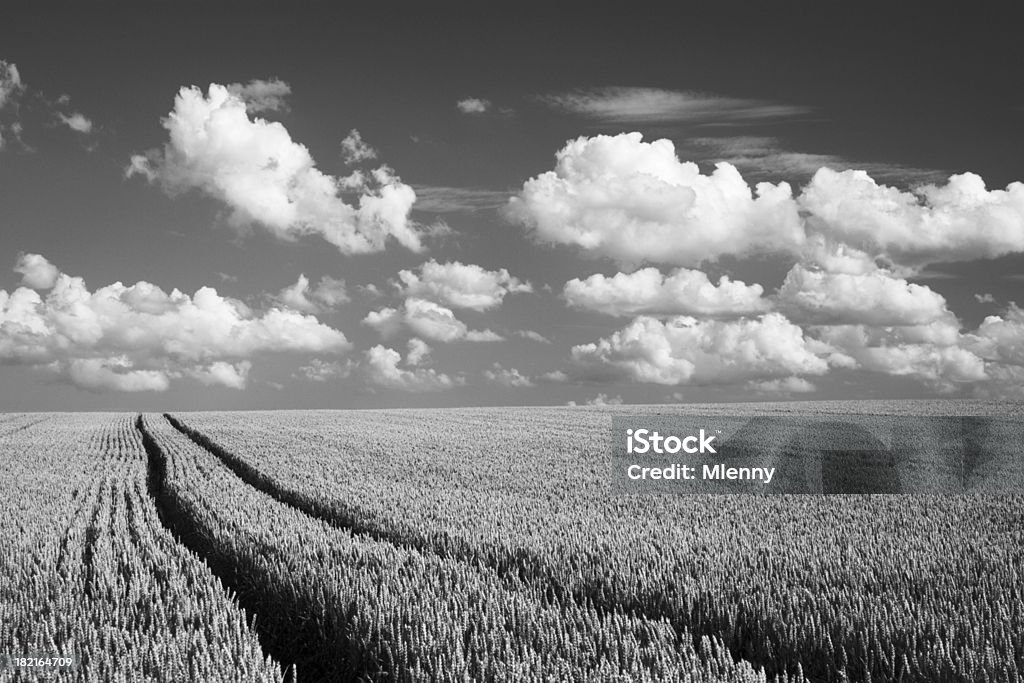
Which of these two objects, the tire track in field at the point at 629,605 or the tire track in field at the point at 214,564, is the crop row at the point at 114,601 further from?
the tire track in field at the point at 629,605

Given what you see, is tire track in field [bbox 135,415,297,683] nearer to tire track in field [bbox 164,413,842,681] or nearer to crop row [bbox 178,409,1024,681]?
tire track in field [bbox 164,413,842,681]

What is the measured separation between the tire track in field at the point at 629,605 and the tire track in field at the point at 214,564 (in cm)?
216

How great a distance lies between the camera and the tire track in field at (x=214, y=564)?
852 centimetres

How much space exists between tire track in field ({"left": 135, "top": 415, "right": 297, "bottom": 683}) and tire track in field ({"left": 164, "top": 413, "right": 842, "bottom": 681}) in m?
2.16

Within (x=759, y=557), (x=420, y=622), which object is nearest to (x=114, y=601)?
(x=420, y=622)

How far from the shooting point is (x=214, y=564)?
12.2 meters

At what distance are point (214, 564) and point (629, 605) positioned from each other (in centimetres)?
687

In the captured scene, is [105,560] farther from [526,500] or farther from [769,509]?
[769,509]

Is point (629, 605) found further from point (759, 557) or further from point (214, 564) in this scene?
point (214, 564)

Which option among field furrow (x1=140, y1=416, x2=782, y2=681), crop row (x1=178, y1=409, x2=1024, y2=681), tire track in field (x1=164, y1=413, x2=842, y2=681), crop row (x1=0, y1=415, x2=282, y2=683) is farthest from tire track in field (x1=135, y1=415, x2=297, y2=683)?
crop row (x1=178, y1=409, x2=1024, y2=681)

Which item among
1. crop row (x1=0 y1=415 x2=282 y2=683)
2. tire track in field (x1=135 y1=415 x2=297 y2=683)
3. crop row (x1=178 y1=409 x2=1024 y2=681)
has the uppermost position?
crop row (x1=178 y1=409 x2=1024 y2=681)

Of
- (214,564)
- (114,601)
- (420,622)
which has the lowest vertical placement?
(214,564)

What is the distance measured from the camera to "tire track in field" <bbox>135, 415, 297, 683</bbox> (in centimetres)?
852

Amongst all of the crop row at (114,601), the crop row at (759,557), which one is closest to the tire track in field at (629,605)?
the crop row at (759,557)
